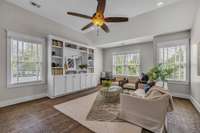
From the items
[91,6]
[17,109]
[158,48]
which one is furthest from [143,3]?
[17,109]

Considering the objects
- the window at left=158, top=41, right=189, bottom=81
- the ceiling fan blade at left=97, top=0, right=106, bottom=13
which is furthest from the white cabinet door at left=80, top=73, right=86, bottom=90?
the window at left=158, top=41, right=189, bottom=81

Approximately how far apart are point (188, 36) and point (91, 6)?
160 inches

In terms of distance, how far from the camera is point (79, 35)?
605cm

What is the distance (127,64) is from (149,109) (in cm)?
482

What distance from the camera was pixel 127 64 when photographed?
675 centimetres

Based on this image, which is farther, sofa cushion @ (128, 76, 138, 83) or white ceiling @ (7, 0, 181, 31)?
sofa cushion @ (128, 76, 138, 83)

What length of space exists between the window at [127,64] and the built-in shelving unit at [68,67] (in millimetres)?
1836

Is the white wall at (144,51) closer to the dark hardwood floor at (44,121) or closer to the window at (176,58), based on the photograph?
the window at (176,58)

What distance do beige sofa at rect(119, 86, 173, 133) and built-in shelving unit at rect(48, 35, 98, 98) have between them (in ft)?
10.2

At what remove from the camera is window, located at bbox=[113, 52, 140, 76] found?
6.35 m

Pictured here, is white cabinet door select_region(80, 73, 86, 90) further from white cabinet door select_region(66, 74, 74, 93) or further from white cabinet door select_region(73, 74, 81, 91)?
white cabinet door select_region(66, 74, 74, 93)

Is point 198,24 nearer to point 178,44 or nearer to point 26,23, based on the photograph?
point 178,44

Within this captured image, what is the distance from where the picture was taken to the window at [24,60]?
3641 mm

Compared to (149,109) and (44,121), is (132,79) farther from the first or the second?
(44,121)
